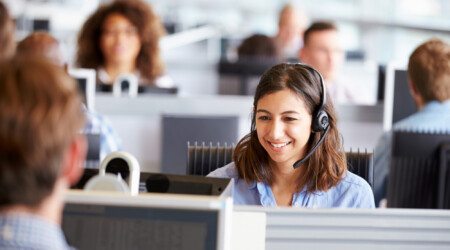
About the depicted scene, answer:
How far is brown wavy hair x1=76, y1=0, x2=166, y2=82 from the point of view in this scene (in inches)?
157

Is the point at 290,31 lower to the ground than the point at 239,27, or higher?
lower

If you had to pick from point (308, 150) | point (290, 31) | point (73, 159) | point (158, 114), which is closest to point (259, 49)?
point (290, 31)

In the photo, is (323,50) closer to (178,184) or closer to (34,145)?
(178,184)

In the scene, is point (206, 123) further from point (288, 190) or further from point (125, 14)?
point (125, 14)

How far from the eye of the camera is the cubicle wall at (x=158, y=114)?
297cm

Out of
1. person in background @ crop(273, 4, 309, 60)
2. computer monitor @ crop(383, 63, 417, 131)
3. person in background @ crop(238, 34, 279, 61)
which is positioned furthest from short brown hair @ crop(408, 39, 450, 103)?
person in background @ crop(273, 4, 309, 60)

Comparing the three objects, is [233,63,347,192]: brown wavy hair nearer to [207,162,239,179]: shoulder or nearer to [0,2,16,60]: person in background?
[207,162,239,179]: shoulder

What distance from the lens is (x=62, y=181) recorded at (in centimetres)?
79

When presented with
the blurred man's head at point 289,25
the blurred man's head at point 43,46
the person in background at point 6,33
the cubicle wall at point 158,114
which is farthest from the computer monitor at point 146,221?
the blurred man's head at point 289,25

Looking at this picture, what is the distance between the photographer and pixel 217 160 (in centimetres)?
185

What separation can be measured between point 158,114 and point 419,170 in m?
1.24

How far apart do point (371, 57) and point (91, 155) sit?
7.92 m

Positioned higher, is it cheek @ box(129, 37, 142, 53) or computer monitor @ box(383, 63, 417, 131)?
cheek @ box(129, 37, 142, 53)

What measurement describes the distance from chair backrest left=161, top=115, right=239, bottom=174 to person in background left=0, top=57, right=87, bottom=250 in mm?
2092
